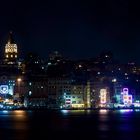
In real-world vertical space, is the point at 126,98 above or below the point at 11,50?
below

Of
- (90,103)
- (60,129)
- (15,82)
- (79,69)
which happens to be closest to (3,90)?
(15,82)

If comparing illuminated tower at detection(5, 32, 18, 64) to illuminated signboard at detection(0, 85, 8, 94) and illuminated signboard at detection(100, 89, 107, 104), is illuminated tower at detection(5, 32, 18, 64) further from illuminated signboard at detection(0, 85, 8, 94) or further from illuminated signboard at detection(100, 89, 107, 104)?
illuminated signboard at detection(100, 89, 107, 104)

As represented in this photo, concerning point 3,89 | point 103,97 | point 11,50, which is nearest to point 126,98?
point 103,97

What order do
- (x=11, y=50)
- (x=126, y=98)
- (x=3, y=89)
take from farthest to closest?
(x=11, y=50)
(x=126, y=98)
(x=3, y=89)

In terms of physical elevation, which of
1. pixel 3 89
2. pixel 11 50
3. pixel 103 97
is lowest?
pixel 103 97

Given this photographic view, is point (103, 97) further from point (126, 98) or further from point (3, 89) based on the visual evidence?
point (3, 89)

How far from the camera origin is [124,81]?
441ft

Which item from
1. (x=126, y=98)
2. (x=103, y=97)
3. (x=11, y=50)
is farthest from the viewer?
(x=11, y=50)

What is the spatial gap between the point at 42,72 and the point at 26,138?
79436 millimetres

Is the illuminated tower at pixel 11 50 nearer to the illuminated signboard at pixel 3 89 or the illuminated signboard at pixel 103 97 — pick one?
the illuminated signboard at pixel 3 89

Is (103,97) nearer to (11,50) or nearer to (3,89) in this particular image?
(3,89)

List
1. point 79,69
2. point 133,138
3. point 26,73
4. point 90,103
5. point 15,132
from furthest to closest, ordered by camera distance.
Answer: point 79,69 → point 26,73 → point 90,103 → point 15,132 → point 133,138

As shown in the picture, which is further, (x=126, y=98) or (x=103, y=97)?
(x=126, y=98)

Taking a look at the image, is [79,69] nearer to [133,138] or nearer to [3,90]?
[3,90]
